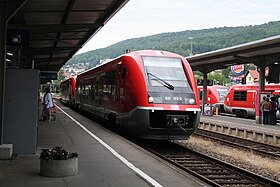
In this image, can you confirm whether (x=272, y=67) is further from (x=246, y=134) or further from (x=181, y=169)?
(x=181, y=169)

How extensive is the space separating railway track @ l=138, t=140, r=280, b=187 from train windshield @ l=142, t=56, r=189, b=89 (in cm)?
221

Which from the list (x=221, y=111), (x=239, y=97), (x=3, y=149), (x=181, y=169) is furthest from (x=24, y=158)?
(x=221, y=111)

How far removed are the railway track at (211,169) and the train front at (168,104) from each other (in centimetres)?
78

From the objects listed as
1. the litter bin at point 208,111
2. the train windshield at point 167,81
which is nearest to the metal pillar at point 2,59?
the train windshield at point 167,81

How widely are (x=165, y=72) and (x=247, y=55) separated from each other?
12.3m

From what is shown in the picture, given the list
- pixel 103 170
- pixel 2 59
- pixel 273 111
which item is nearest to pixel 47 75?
pixel 273 111

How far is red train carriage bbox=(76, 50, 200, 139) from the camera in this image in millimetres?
12219

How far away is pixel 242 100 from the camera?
32.2m

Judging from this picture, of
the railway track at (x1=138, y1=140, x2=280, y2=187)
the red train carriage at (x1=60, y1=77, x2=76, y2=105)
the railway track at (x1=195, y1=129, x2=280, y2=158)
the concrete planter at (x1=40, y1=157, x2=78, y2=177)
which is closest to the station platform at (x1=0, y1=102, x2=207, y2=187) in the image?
the concrete planter at (x1=40, y1=157, x2=78, y2=177)

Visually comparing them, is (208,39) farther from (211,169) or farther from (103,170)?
(103,170)

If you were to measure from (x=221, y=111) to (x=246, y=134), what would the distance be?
20256 mm

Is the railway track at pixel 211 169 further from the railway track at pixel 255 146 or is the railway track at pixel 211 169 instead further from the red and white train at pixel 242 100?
the red and white train at pixel 242 100

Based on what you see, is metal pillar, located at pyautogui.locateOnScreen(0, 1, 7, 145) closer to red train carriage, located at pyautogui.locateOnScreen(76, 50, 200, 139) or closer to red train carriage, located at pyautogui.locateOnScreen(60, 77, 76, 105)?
red train carriage, located at pyautogui.locateOnScreen(76, 50, 200, 139)

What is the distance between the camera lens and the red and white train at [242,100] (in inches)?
1207
